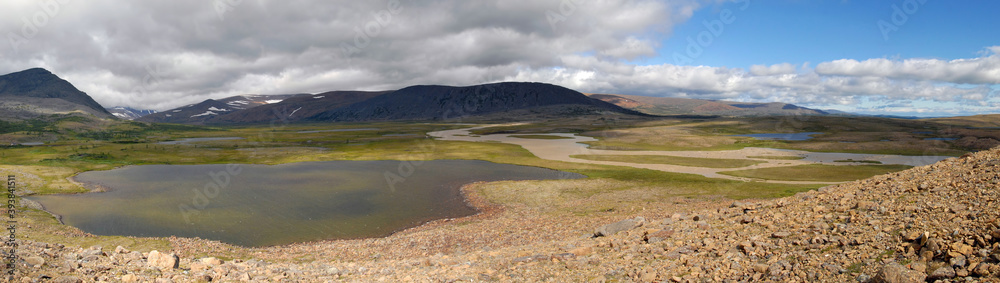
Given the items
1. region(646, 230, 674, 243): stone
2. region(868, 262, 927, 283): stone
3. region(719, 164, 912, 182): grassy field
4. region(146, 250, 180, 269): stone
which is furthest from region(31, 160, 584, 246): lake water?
region(868, 262, 927, 283): stone

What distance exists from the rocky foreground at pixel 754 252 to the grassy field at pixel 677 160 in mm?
55411

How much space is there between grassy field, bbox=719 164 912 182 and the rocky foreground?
41.3 m

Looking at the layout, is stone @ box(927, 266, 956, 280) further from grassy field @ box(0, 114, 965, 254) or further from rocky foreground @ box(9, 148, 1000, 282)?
grassy field @ box(0, 114, 965, 254)

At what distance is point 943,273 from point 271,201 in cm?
5014

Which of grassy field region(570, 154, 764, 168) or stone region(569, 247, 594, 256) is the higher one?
stone region(569, 247, 594, 256)

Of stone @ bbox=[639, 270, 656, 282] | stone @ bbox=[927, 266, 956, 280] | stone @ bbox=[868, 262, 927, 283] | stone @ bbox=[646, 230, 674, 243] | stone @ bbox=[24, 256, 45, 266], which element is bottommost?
stone @ bbox=[639, 270, 656, 282]

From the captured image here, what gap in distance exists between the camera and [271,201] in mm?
45969

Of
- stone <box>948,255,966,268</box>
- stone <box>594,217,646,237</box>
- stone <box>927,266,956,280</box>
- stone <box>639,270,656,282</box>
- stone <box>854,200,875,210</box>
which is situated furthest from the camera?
stone <box>594,217,646,237</box>

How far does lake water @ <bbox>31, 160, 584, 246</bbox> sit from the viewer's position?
115 feet

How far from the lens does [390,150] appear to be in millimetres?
104562

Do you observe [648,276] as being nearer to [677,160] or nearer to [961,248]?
[961,248]

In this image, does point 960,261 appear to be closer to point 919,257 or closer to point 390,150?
point 919,257

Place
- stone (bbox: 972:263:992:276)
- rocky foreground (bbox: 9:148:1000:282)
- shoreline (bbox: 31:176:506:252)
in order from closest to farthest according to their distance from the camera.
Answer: stone (bbox: 972:263:992:276)
rocky foreground (bbox: 9:148:1000:282)
shoreline (bbox: 31:176:506:252)

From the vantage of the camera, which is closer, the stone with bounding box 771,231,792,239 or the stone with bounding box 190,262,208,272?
the stone with bounding box 771,231,792,239
